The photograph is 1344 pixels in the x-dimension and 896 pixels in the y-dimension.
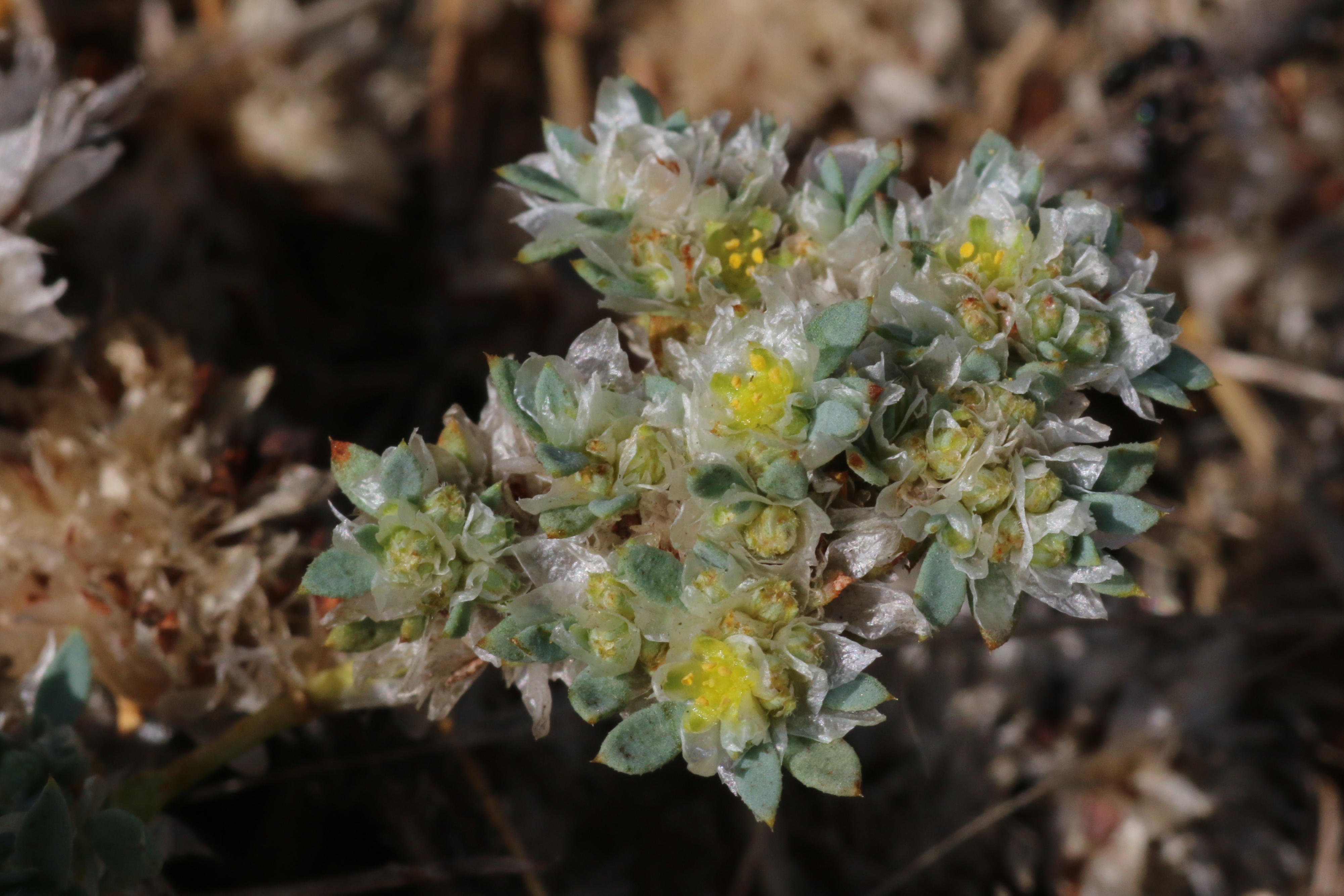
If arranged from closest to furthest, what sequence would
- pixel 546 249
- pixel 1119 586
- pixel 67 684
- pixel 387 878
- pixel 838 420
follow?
pixel 838 420
pixel 1119 586
pixel 546 249
pixel 67 684
pixel 387 878

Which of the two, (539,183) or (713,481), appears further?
(539,183)

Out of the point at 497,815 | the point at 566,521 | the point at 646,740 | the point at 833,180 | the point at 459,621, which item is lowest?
the point at 497,815

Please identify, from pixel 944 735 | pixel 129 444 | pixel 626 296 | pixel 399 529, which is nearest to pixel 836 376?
pixel 626 296

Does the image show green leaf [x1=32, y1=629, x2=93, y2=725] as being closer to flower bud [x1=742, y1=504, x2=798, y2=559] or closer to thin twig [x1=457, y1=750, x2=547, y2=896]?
thin twig [x1=457, y1=750, x2=547, y2=896]

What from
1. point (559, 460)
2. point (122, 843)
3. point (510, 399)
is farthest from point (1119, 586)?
point (122, 843)

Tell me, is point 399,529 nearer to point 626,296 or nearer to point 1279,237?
point 626,296

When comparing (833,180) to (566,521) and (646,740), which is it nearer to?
(566,521)

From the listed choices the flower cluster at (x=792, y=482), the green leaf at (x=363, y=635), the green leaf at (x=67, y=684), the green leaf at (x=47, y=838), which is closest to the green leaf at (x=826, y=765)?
the flower cluster at (x=792, y=482)
